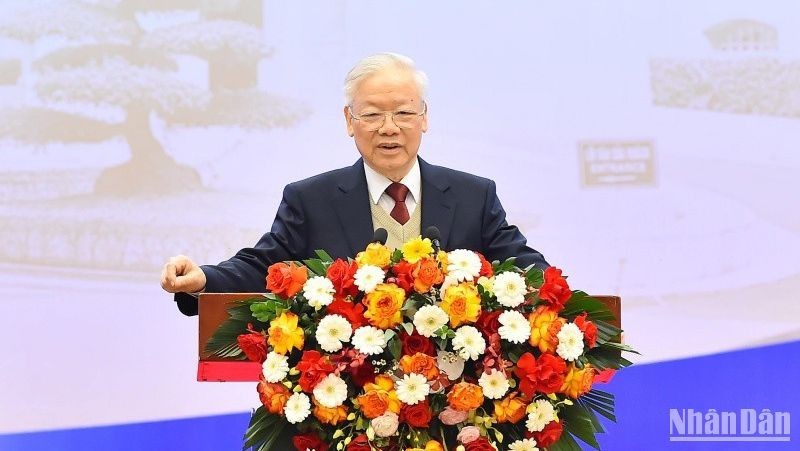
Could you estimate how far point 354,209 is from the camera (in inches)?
103

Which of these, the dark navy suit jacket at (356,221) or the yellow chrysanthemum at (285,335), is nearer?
the yellow chrysanthemum at (285,335)

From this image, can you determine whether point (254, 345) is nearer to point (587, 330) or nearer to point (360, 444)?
point (360, 444)

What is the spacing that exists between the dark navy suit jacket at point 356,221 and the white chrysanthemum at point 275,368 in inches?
22.2

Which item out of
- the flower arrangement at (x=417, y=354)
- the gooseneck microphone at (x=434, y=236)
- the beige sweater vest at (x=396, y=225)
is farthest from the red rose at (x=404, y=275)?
the beige sweater vest at (x=396, y=225)

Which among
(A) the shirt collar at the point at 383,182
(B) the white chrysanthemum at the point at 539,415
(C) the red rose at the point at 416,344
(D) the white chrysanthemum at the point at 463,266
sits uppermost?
(A) the shirt collar at the point at 383,182

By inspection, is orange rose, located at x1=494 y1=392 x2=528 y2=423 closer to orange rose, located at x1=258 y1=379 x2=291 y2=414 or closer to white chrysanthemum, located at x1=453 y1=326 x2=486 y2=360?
white chrysanthemum, located at x1=453 y1=326 x2=486 y2=360

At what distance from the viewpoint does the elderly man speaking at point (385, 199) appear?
255cm

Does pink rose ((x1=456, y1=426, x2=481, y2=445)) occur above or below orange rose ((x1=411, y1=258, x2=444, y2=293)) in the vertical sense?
below

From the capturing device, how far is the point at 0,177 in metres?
4.11

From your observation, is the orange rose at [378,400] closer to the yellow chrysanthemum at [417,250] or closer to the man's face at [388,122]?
the yellow chrysanthemum at [417,250]

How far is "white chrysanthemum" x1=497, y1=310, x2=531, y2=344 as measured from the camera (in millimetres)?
1934

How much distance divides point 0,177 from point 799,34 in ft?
10.1

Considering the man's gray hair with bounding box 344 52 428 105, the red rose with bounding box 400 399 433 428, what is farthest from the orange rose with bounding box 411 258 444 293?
the man's gray hair with bounding box 344 52 428 105

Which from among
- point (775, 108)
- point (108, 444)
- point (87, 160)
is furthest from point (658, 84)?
point (108, 444)
